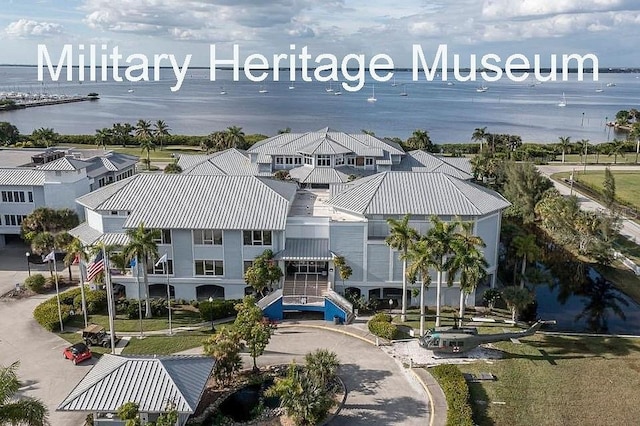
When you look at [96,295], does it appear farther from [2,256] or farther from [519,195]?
[519,195]

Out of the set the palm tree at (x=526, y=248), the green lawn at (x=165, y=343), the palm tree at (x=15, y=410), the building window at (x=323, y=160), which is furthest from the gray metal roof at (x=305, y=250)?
the palm tree at (x=15, y=410)

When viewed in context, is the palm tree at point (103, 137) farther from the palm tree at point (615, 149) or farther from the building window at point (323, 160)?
the palm tree at point (615, 149)

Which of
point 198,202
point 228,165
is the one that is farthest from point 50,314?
point 228,165

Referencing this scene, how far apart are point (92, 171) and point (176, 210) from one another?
2358cm

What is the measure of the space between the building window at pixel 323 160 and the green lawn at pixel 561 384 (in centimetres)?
3781

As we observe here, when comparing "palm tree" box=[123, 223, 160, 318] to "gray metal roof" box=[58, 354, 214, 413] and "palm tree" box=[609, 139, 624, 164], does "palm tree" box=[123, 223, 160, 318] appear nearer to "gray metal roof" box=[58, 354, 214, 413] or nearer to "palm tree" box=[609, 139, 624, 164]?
"gray metal roof" box=[58, 354, 214, 413]

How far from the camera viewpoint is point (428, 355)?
3906cm

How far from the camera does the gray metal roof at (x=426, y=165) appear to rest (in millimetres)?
71750

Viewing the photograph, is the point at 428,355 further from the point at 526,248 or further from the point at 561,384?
the point at 526,248

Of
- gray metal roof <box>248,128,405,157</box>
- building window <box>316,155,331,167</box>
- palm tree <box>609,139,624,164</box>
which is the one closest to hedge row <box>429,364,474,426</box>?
building window <box>316,155,331,167</box>

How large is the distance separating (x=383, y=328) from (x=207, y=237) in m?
17.0

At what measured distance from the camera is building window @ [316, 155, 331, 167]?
72500mm

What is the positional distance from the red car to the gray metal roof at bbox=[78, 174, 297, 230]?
11953 millimetres

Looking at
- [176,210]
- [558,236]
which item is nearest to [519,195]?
[558,236]
